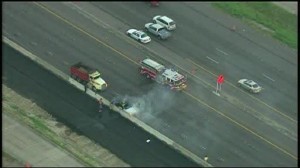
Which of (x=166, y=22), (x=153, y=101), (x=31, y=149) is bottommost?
(x=31, y=149)

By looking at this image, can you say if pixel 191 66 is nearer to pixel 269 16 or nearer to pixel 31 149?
pixel 269 16

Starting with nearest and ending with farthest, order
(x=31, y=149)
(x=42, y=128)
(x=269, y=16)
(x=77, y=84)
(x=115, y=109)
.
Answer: (x=31, y=149) → (x=42, y=128) → (x=115, y=109) → (x=77, y=84) → (x=269, y=16)

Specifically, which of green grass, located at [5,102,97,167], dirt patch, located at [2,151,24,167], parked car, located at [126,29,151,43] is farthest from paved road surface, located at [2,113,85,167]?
parked car, located at [126,29,151,43]

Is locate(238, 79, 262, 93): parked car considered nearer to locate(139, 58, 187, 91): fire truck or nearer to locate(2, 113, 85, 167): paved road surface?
locate(139, 58, 187, 91): fire truck

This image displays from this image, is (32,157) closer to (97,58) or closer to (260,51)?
(97,58)

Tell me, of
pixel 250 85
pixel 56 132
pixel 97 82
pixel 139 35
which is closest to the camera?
pixel 56 132

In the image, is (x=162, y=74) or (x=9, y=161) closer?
(x=9, y=161)

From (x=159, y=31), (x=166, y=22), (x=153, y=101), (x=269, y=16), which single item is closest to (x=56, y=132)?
(x=153, y=101)
